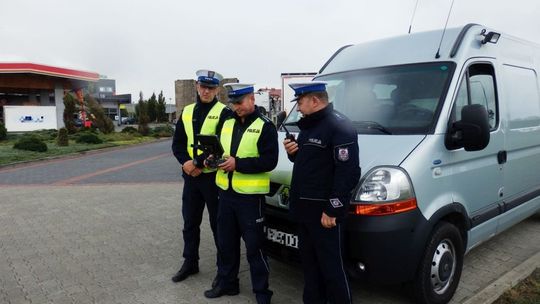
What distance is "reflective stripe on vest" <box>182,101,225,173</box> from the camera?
3.87m

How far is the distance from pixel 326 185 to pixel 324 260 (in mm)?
559

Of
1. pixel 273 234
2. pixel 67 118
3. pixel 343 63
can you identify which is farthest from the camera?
pixel 67 118

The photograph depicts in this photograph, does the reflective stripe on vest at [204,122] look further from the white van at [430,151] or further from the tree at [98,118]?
A: the tree at [98,118]

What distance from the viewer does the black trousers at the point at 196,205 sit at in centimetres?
392

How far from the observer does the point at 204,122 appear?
392 centimetres

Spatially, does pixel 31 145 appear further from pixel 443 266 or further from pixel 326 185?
pixel 443 266

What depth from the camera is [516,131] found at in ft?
14.5

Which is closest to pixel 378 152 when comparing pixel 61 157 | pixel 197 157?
pixel 197 157

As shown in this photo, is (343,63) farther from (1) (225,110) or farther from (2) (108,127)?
(2) (108,127)

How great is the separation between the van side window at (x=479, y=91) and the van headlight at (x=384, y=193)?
902 millimetres

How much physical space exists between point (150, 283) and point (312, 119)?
239 centimetres

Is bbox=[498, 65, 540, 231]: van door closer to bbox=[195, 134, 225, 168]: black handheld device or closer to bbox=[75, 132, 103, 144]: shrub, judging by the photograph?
bbox=[195, 134, 225, 168]: black handheld device

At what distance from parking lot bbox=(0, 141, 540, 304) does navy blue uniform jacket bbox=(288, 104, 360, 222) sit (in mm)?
1193

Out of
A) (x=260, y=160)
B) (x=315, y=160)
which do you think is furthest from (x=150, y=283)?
(x=315, y=160)
